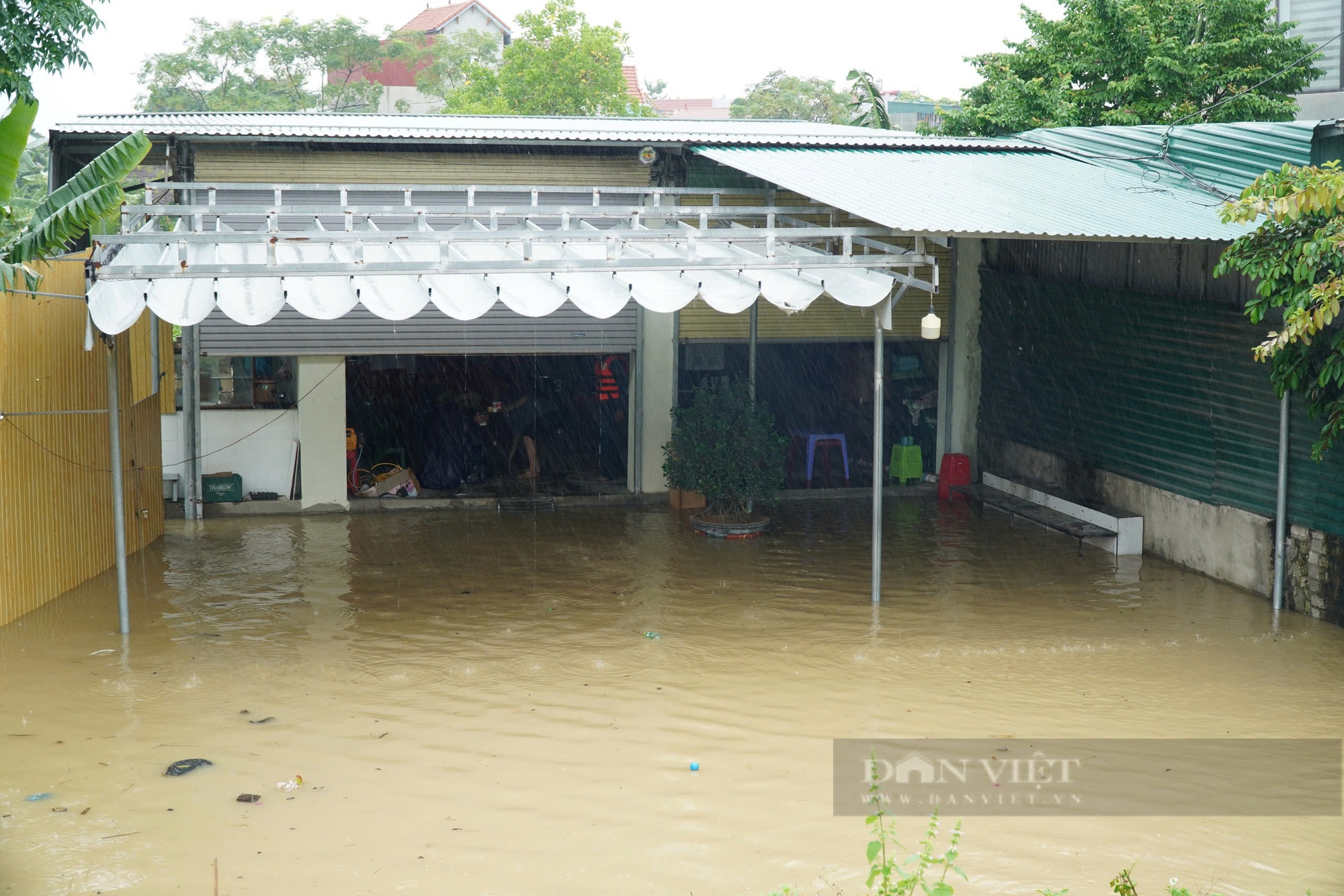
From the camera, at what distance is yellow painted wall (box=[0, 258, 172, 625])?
9719mm

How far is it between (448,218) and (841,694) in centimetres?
756

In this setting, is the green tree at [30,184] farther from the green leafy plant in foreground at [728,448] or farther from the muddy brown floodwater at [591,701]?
the green leafy plant in foreground at [728,448]

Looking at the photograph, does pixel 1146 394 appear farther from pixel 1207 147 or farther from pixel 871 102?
pixel 871 102

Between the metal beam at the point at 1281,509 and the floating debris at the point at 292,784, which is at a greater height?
the metal beam at the point at 1281,509

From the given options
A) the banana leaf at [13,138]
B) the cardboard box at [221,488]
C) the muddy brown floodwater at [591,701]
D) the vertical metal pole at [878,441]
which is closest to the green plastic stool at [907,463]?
the muddy brown floodwater at [591,701]

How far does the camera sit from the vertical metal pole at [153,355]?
12.4 m

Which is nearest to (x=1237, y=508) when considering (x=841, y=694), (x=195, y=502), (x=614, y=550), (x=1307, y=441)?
(x=1307, y=441)

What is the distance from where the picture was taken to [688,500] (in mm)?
14586

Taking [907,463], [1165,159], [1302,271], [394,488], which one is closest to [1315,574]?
[1302,271]

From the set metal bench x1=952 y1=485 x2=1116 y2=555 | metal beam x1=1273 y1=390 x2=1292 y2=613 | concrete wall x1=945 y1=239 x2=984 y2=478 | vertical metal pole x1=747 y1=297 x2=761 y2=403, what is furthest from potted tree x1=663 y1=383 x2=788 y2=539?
metal beam x1=1273 y1=390 x2=1292 y2=613

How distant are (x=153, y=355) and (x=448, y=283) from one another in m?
5.37

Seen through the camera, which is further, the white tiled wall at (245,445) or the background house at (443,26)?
the background house at (443,26)

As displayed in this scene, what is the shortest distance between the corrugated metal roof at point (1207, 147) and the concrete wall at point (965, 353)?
6.44ft

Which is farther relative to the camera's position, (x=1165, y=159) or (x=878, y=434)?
(x=1165, y=159)
